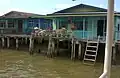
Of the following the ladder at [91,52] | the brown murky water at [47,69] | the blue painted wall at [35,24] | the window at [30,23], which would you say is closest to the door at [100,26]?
the ladder at [91,52]

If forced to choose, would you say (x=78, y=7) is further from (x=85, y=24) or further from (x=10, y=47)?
(x=10, y=47)

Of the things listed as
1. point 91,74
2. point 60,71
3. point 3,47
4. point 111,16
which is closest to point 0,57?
point 3,47

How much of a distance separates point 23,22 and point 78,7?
31.6 ft

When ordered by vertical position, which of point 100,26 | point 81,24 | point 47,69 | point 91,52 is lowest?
point 47,69

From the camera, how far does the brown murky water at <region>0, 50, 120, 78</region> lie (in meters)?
16.1

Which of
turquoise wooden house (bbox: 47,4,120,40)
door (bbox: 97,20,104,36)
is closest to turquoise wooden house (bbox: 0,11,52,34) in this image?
turquoise wooden house (bbox: 47,4,120,40)

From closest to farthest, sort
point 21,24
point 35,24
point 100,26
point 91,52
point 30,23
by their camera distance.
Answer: point 91,52, point 100,26, point 35,24, point 30,23, point 21,24

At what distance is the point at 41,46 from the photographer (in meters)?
28.6

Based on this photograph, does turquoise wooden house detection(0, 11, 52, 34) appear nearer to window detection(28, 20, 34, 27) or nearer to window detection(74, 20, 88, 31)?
window detection(28, 20, 34, 27)

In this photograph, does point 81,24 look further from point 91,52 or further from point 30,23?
point 30,23

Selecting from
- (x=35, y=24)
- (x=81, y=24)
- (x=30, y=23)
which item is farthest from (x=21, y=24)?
(x=81, y=24)

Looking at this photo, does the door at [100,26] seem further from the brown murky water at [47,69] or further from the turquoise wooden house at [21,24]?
the turquoise wooden house at [21,24]

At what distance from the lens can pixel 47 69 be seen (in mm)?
18141

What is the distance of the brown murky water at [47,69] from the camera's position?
16.1m
